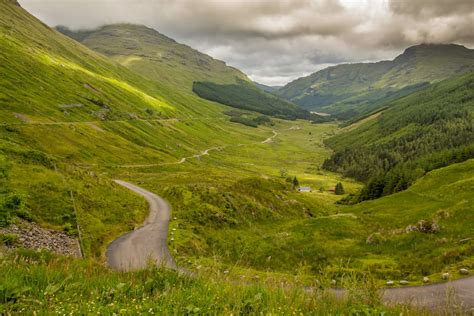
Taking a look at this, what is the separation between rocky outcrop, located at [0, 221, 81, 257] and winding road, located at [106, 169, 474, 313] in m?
4.20

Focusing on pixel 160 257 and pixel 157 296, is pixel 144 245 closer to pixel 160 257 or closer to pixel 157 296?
pixel 160 257

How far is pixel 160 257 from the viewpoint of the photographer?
36.7 metres

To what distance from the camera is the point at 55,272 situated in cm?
983

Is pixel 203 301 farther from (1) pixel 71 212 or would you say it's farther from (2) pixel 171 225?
(2) pixel 171 225

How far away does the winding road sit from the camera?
21.9 metres

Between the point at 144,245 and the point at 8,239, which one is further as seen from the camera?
the point at 144,245

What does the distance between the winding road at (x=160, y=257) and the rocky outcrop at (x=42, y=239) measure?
165 inches


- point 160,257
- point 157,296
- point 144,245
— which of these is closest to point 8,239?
point 160,257

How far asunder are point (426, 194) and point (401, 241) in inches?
1700

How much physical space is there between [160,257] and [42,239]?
1218cm

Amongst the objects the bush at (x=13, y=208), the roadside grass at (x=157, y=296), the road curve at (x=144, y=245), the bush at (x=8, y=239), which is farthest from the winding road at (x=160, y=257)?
the bush at (x=13, y=208)

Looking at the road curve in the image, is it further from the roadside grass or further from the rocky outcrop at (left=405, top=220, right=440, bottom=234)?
the rocky outcrop at (left=405, top=220, right=440, bottom=234)

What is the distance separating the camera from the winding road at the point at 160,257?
71.8 ft

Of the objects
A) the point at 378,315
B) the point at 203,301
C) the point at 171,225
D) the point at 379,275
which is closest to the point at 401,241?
the point at 379,275
